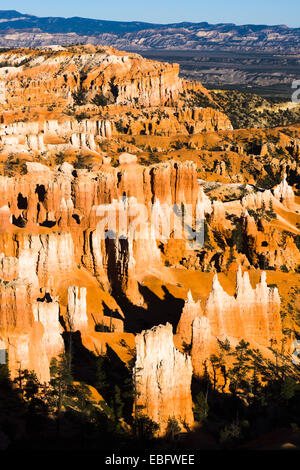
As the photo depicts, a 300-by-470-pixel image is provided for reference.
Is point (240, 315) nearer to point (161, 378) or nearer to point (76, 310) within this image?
point (76, 310)

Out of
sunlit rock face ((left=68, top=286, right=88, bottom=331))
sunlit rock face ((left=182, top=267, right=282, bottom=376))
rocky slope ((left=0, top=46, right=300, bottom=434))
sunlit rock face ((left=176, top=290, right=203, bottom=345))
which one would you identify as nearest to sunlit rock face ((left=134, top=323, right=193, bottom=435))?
rocky slope ((left=0, top=46, right=300, bottom=434))

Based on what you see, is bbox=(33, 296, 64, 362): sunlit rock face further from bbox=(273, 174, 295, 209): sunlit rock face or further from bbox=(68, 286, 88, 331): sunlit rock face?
bbox=(273, 174, 295, 209): sunlit rock face

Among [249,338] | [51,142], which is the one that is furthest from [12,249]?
[51,142]

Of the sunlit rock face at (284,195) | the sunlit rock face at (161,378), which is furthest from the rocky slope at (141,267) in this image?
the sunlit rock face at (284,195)

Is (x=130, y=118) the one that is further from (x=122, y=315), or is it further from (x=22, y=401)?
(x=22, y=401)

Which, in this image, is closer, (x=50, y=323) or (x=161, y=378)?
(x=161, y=378)

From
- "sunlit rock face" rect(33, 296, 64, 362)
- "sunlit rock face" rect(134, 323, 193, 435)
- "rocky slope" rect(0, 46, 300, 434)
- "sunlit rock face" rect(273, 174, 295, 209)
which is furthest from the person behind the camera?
"sunlit rock face" rect(273, 174, 295, 209)

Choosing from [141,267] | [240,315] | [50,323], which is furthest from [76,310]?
[141,267]

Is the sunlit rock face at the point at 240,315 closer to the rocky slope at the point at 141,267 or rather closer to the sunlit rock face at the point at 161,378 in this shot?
the rocky slope at the point at 141,267

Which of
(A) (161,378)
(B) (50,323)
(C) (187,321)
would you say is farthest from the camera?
Answer: (C) (187,321)

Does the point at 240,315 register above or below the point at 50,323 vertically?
below
